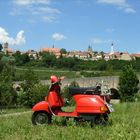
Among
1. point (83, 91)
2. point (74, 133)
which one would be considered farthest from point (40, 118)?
point (74, 133)

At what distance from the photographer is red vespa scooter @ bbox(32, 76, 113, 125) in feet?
35.9

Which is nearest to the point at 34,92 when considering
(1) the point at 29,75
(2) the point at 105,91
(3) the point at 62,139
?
(1) the point at 29,75

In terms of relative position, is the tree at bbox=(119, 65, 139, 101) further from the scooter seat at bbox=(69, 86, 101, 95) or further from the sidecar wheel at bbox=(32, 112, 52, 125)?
the sidecar wheel at bbox=(32, 112, 52, 125)

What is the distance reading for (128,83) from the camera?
48750mm

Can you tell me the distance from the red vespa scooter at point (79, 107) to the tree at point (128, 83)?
3716 cm

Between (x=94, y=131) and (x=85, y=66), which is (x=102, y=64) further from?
(x=94, y=131)

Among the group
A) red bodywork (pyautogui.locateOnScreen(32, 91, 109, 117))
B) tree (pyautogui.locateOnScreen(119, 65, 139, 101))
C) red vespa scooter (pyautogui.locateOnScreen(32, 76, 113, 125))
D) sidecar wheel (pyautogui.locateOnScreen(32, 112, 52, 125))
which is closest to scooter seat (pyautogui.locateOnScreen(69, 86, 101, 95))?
red vespa scooter (pyautogui.locateOnScreen(32, 76, 113, 125))

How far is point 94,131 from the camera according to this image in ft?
30.7

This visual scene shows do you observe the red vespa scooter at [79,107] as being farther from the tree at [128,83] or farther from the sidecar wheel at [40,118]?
the tree at [128,83]

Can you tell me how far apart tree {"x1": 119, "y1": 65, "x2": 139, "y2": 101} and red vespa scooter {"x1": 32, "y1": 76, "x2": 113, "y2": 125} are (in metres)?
37.2

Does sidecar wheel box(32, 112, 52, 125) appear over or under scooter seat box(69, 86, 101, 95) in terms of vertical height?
under

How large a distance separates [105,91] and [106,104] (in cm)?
107

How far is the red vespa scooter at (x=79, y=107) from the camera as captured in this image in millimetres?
10930

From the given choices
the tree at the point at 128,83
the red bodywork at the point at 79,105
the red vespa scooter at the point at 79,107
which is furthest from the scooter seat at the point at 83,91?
the tree at the point at 128,83
